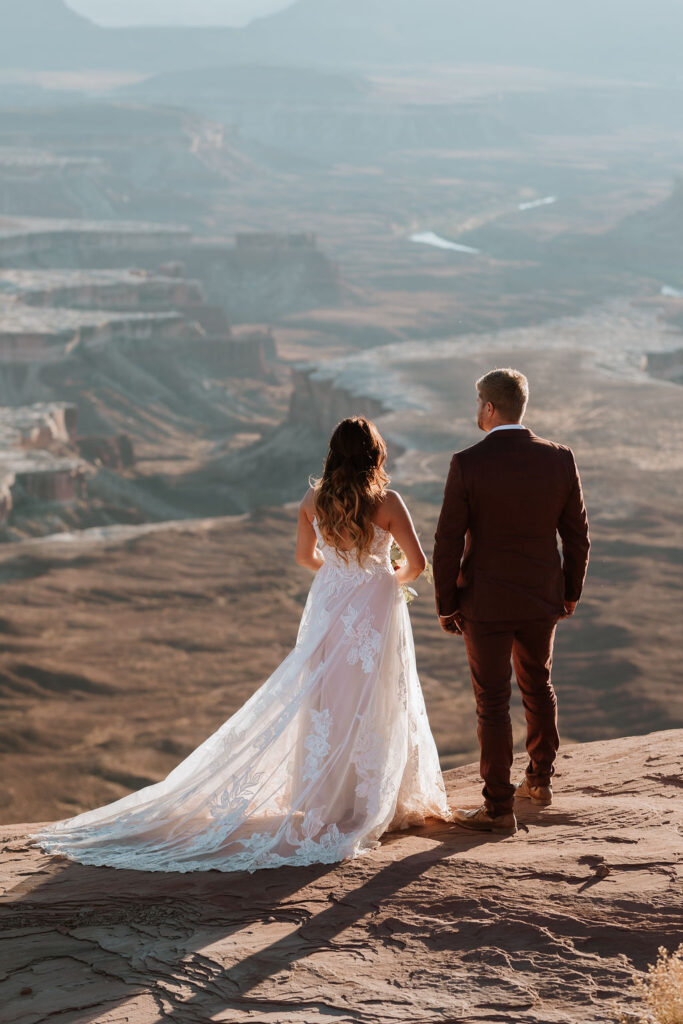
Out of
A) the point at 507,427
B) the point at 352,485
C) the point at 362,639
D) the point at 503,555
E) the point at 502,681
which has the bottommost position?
the point at 502,681

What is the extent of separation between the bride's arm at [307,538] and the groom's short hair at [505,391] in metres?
0.76

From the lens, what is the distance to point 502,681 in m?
4.43

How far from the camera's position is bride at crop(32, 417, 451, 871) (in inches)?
171

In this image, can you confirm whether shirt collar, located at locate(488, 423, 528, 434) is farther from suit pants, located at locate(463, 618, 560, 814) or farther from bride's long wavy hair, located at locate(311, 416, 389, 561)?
suit pants, located at locate(463, 618, 560, 814)

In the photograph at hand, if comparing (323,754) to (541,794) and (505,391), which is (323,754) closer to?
(541,794)

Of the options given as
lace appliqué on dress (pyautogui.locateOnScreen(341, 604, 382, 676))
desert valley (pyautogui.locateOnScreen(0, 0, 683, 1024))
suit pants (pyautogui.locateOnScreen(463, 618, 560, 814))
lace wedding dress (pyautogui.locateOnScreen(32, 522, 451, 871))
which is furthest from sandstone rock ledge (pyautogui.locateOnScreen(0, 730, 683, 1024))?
lace appliqué on dress (pyautogui.locateOnScreen(341, 604, 382, 676))

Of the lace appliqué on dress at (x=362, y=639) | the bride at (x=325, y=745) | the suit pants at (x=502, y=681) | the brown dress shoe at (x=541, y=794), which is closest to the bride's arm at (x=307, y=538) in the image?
the bride at (x=325, y=745)

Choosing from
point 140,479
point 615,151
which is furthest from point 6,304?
point 615,151

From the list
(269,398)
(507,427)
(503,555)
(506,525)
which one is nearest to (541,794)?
(503,555)

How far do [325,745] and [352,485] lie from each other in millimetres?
1034

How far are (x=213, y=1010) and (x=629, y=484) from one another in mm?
21612

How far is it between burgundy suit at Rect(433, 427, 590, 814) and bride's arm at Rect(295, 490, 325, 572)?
19.3 inches

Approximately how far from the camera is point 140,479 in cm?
3425

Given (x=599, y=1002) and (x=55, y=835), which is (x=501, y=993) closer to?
(x=599, y=1002)
